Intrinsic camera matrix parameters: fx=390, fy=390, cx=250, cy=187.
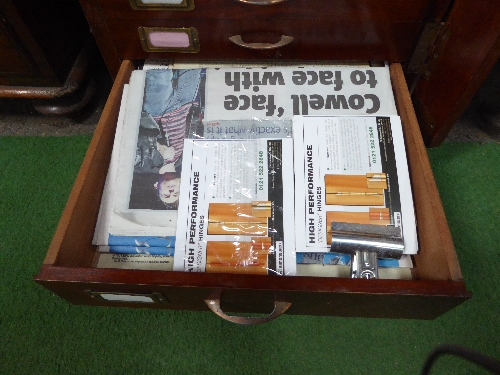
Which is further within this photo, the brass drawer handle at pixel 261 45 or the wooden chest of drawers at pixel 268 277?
the brass drawer handle at pixel 261 45

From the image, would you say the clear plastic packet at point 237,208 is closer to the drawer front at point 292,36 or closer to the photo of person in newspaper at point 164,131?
the photo of person in newspaper at point 164,131

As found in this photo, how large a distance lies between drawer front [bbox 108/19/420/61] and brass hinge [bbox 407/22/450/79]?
0.02 metres

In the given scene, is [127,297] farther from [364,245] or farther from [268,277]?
[364,245]

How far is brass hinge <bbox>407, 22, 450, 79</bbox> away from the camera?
22.4 inches

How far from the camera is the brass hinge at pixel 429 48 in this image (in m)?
0.57

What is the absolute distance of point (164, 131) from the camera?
606 millimetres

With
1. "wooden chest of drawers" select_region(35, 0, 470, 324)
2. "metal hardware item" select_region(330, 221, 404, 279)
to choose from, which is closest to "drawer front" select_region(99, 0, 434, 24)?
"wooden chest of drawers" select_region(35, 0, 470, 324)

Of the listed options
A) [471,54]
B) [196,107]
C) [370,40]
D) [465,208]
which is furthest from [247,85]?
[465,208]

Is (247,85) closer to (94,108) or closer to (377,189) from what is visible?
(377,189)

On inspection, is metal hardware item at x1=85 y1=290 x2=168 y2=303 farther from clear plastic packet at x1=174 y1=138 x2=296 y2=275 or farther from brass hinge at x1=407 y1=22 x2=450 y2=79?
brass hinge at x1=407 y1=22 x2=450 y2=79

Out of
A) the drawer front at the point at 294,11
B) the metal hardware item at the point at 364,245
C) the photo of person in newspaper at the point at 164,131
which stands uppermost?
the drawer front at the point at 294,11

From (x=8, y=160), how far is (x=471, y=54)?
83 centimetres

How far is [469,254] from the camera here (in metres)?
0.66

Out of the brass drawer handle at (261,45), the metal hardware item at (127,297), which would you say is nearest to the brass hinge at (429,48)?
the brass drawer handle at (261,45)
